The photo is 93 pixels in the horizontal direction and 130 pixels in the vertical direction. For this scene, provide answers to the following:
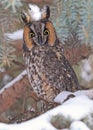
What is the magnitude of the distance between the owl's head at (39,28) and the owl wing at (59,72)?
6 centimetres

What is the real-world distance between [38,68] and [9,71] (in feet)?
1.04

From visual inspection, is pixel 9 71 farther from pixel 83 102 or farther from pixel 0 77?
pixel 83 102

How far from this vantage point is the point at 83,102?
1.00 m

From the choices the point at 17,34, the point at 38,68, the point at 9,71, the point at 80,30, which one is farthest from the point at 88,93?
the point at 9,71

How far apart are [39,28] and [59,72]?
20 centimetres

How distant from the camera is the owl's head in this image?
159cm

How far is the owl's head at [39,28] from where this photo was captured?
1.59 m

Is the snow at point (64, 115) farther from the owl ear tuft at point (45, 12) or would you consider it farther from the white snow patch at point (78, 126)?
the owl ear tuft at point (45, 12)

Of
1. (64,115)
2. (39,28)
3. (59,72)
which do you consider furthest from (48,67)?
(64,115)

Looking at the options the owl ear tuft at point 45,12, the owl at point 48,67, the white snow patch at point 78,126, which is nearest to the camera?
the white snow patch at point 78,126

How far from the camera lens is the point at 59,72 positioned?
172 centimetres

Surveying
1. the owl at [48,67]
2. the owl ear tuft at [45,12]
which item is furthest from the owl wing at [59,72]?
the owl ear tuft at [45,12]

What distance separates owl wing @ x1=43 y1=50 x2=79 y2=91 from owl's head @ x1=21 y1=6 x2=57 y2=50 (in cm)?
6

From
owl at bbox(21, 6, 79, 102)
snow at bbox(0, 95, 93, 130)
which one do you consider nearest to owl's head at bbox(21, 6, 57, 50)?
owl at bbox(21, 6, 79, 102)
